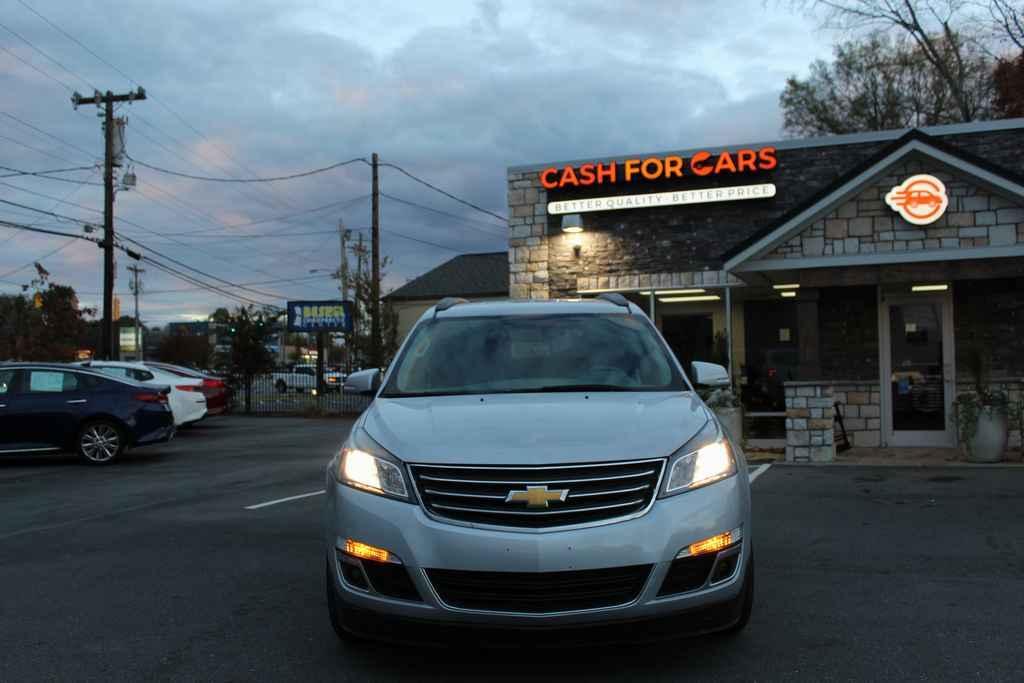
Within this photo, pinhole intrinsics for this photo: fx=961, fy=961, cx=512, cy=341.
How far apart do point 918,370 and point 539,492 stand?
12.2 meters

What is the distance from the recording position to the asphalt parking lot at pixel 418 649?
4367mm

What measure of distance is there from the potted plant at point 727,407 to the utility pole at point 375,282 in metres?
15.4

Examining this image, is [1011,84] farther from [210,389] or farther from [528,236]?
[210,389]

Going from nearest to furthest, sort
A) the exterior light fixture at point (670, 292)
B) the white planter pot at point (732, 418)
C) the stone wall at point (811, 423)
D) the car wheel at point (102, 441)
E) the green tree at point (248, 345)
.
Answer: the stone wall at point (811, 423), the white planter pot at point (732, 418), the car wheel at point (102, 441), the exterior light fixture at point (670, 292), the green tree at point (248, 345)

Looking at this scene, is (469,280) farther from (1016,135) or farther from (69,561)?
(69,561)

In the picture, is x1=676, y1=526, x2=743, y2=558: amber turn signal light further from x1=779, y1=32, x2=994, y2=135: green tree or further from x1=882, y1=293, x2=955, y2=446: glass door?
x1=779, y1=32, x2=994, y2=135: green tree

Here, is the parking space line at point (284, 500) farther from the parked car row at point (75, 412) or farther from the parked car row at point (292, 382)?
the parked car row at point (292, 382)

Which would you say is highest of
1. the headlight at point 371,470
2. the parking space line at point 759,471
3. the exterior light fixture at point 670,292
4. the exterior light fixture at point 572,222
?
the exterior light fixture at point 572,222

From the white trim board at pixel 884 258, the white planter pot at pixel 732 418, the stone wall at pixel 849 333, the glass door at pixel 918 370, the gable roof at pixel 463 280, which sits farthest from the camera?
the gable roof at pixel 463 280

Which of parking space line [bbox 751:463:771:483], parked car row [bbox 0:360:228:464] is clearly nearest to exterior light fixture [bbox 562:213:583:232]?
parking space line [bbox 751:463:771:483]

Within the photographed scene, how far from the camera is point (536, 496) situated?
3885 mm

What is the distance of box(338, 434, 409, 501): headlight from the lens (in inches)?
160

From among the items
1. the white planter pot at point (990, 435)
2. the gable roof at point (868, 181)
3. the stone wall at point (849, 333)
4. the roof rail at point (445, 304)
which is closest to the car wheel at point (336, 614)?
the roof rail at point (445, 304)

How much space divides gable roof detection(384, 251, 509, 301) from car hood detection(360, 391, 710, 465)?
48335 millimetres
